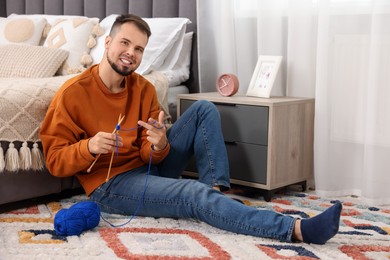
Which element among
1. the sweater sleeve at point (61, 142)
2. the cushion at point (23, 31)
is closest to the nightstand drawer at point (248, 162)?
the sweater sleeve at point (61, 142)

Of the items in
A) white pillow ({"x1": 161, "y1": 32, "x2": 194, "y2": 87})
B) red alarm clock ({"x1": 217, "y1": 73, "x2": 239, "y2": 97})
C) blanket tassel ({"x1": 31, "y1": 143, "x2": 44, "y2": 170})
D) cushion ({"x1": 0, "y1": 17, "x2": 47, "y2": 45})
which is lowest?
blanket tassel ({"x1": 31, "y1": 143, "x2": 44, "y2": 170})

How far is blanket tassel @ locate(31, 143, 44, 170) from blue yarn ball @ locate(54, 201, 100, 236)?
0.32 meters

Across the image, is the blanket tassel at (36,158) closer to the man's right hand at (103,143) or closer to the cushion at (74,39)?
the man's right hand at (103,143)

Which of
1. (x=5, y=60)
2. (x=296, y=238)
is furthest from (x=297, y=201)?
(x=5, y=60)

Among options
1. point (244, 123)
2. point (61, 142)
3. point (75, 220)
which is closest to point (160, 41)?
point (244, 123)

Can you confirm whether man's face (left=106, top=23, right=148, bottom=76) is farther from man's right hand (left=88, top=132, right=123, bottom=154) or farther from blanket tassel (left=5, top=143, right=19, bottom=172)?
blanket tassel (left=5, top=143, right=19, bottom=172)

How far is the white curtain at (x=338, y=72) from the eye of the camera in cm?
233

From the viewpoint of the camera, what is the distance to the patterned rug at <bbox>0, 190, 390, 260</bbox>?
1641mm

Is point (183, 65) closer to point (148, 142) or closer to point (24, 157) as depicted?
point (148, 142)

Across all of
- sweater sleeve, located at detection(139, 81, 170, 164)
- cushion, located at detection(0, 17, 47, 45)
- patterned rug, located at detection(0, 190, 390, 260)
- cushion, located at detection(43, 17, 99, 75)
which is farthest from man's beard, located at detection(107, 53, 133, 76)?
cushion, located at detection(0, 17, 47, 45)

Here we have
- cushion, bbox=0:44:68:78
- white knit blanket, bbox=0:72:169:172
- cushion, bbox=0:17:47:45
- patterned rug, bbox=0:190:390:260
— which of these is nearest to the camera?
patterned rug, bbox=0:190:390:260

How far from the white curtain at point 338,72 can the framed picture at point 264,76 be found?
86 mm

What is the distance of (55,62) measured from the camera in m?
2.70

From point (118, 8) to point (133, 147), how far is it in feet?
4.54
